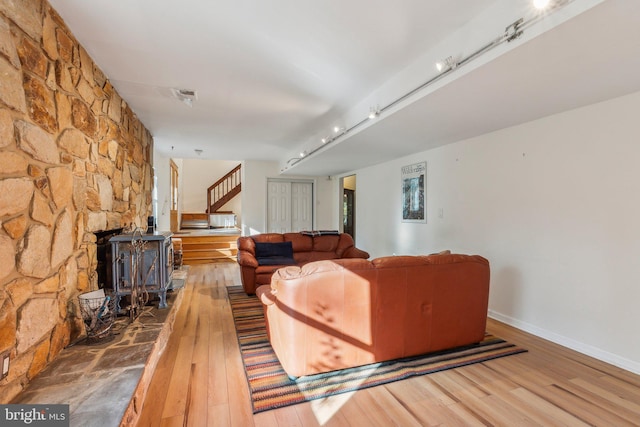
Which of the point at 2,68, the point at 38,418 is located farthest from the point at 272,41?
the point at 38,418

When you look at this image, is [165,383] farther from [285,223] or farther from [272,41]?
[285,223]

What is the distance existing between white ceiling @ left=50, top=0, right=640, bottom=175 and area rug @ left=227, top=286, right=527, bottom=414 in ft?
7.07

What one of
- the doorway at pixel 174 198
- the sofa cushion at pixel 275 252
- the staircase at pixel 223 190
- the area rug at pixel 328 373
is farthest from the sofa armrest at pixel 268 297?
the staircase at pixel 223 190

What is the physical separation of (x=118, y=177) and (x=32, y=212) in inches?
64.2

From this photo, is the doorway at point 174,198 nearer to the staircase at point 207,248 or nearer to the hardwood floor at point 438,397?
the staircase at point 207,248

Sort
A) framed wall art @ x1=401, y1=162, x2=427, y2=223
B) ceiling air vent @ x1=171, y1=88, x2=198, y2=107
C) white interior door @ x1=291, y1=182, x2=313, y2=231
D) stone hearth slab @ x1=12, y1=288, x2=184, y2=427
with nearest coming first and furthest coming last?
1. stone hearth slab @ x1=12, y1=288, x2=184, y2=427
2. ceiling air vent @ x1=171, y1=88, x2=198, y2=107
3. framed wall art @ x1=401, y1=162, x2=427, y2=223
4. white interior door @ x1=291, y1=182, x2=313, y2=231

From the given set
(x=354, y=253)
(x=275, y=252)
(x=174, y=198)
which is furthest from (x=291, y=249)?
(x=174, y=198)

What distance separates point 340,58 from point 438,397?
2594mm

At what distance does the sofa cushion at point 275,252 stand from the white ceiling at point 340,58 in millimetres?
2081

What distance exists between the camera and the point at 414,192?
15.8ft

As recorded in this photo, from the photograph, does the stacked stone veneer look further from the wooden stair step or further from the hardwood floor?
the wooden stair step

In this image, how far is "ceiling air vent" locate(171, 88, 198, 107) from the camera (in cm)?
307

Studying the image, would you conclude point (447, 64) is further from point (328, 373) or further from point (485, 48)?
point (328, 373)

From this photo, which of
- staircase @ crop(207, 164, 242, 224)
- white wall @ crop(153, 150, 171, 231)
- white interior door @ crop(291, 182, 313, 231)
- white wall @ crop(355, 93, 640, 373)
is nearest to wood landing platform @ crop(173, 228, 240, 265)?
white wall @ crop(153, 150, 171, 231)
